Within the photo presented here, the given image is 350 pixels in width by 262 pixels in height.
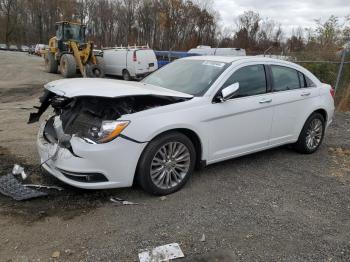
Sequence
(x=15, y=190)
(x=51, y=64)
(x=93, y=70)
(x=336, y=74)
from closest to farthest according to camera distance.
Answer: (x=15, y=190)
(x=336, y=74)
(x=93, y=70)
(x=51, y=64)

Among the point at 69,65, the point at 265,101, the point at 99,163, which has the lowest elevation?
the point at 69,65

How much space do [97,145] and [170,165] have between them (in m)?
0.94

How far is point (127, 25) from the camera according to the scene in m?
63.6

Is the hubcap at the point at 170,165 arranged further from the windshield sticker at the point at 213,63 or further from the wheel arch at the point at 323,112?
the wheel arch at the point at 323,112

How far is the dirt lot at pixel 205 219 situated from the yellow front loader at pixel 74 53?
13.8 metres

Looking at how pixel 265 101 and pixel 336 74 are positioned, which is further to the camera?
pixel 336 74

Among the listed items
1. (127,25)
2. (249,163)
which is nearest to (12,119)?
(249,163)

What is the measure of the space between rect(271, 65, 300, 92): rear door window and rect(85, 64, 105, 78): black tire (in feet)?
46.0

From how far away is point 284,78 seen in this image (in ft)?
18.4

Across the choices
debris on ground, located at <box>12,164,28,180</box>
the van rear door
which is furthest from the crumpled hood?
the van rear door

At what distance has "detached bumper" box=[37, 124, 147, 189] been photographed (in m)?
3.75

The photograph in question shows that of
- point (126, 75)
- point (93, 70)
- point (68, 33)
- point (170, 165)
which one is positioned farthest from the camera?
point (68, 33)

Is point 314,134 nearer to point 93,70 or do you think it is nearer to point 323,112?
point 323,112

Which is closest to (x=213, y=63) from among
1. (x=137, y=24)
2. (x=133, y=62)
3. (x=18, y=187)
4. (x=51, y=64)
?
(x=18, y=187)
